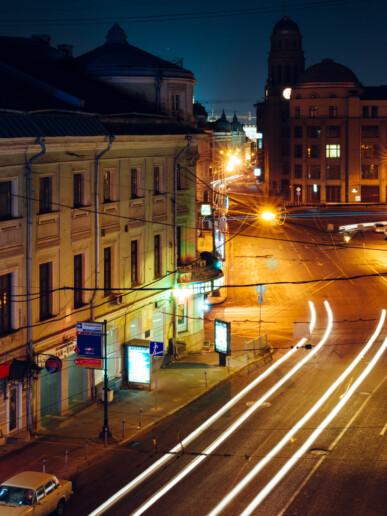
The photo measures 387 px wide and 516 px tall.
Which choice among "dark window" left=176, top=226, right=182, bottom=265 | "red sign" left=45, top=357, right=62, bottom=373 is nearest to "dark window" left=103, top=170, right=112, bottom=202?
"dark window" left=176, top=226, right=182, bottom=265

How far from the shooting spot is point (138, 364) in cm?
3350

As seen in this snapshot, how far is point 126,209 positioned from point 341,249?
42640mm

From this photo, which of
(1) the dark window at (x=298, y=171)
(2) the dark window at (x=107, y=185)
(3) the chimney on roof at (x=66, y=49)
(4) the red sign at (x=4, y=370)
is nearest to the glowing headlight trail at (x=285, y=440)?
(4) the red sign at (x=4, y=370)

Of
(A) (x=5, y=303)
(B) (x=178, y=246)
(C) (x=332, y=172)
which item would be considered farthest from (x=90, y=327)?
(C) (x=332, y=172)

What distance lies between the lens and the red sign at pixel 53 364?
27.3 meters

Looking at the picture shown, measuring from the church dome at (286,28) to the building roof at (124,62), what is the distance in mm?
102133

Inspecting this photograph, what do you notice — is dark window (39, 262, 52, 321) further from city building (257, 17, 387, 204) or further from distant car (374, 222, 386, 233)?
city building (257, 17, 387, 204)

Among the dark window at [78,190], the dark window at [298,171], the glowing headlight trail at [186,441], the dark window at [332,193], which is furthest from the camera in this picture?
the dark window at [298,171]

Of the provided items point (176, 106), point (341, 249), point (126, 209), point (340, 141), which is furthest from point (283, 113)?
point (126, 209)

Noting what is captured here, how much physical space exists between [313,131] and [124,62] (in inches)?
3204

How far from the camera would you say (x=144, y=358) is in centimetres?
→ 3341

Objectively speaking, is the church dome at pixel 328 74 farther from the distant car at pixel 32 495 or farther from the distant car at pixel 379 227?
the distant car at pixel 32 495

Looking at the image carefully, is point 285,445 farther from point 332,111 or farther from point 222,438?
point 332,111

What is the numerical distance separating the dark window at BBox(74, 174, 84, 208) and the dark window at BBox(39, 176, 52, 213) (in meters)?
1.90
